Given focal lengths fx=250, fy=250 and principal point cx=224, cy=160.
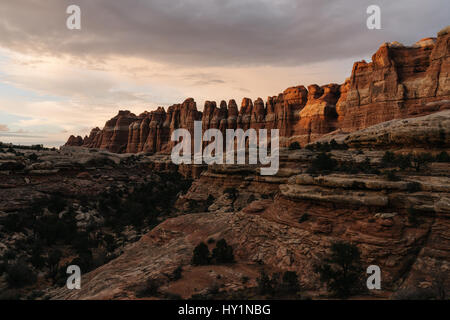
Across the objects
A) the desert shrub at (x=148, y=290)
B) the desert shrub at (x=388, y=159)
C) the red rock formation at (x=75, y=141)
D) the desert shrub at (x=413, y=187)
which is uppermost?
the red rock formation at (x=75, y=141)

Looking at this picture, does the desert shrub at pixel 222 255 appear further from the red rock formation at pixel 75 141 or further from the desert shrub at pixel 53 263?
the red rock formation at pixel 75 141

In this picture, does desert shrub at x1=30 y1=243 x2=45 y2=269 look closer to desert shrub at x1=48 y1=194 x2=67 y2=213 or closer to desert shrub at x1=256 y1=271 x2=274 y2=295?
desert shrub at x1=48 y1=194 x2=67 y2=213

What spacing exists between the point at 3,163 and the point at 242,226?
38.9m

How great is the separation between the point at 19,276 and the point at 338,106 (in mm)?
70978

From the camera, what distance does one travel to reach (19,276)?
57.5 ft

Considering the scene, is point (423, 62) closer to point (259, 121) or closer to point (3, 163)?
point (259, 121)

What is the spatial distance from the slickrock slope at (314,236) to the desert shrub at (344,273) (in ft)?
2.80

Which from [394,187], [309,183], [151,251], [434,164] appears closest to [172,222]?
[151,251]

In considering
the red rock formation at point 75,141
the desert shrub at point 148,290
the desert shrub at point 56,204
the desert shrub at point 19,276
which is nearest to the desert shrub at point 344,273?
the desert shrub at point 148,290

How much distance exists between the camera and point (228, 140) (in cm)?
8988

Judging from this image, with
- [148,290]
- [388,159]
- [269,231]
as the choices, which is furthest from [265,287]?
[388,159]

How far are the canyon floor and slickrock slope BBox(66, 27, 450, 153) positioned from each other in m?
25.0

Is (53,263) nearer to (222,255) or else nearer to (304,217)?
(222,255)

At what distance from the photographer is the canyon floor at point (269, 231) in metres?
12.8
